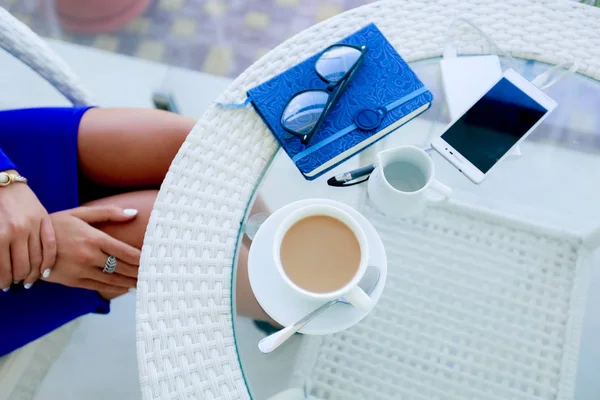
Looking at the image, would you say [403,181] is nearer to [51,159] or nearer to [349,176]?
[349,176]

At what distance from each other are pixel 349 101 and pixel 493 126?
0.62 feet

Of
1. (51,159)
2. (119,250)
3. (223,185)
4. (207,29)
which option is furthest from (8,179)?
(207,29)

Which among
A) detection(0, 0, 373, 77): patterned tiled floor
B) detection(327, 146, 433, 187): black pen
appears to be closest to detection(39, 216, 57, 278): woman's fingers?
detection(327, 146, 433, 187): black pen

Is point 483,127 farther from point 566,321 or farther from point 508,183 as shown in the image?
point 566,321

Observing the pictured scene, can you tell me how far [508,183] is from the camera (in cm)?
74

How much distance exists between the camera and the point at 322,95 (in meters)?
0.60

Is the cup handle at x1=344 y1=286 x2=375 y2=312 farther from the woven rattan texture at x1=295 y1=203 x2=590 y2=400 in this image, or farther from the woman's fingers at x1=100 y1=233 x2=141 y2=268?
the woman's fingers at x1=100 y1=233 x2=141 y2=268

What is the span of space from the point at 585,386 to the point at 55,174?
816 millimetres

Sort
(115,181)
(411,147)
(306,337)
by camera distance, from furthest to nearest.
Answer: (115,181) < (306,337) < (411,147)

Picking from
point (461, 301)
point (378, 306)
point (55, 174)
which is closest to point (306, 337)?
point (378, 306)

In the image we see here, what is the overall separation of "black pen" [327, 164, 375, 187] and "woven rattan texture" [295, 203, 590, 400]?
0.17 feet

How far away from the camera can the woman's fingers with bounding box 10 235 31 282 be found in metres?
0.66

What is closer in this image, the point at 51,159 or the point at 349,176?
the point at 349,176

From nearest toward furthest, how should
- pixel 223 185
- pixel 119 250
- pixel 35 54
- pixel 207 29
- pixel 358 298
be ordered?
pixel 358 298 → pixel 223 185 → pixel 119 250 → pixel 35 54 → pixel 207 29
